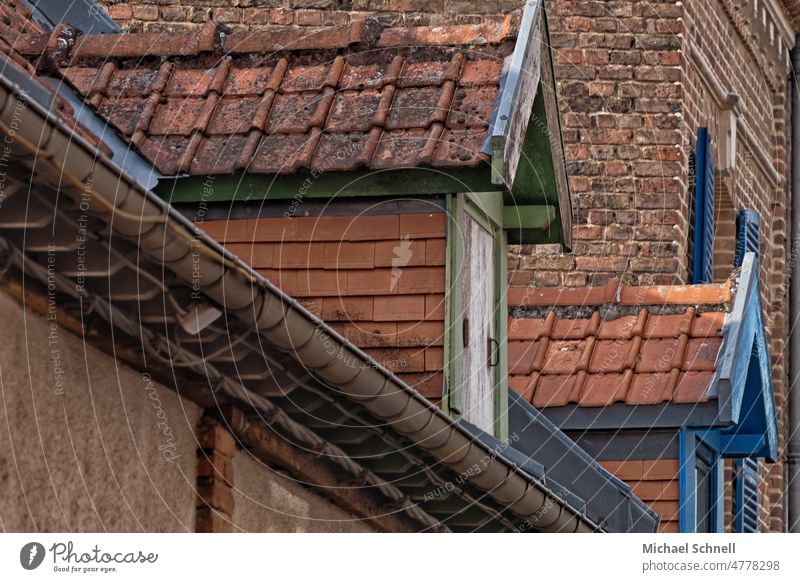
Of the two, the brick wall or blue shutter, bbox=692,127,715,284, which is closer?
the brick wall

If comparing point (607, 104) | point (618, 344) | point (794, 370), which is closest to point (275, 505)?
point (618, 344)

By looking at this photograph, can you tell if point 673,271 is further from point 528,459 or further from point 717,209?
point 528,459

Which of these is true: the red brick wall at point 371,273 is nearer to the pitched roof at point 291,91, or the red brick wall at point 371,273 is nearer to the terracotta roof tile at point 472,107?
the pitched roof at point 291,91

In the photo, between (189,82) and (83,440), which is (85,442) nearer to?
(83,440)

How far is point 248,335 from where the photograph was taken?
5715 mm

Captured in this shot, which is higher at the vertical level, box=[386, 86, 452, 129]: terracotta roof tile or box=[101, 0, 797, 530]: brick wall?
box=[101, 0, 797, 530]: brick wall

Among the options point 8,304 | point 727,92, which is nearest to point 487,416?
point 8,304

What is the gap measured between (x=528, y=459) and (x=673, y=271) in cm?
530

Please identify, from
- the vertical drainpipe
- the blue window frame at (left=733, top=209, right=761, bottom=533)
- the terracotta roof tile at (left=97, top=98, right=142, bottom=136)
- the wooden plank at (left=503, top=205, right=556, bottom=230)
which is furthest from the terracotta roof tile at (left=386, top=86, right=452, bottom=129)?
the vertical drainpipe

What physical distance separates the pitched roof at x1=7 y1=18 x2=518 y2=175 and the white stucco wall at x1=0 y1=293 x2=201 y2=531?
2.76 metres
